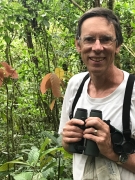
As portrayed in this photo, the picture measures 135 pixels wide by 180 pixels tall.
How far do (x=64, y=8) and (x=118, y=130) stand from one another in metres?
2.84

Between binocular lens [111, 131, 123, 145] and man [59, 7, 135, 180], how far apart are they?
0.02 metres

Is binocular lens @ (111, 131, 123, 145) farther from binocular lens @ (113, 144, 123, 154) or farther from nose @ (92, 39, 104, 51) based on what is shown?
nose @ (92, 39, 104, 51)

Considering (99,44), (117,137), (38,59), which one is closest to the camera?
(117,137)

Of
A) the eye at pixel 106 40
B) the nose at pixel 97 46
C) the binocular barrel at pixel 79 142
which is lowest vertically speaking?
the binocular barrel at pixel 79 142

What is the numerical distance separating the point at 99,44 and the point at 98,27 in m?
0.09

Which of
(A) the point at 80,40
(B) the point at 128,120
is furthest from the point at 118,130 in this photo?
(A) the point at 80,40

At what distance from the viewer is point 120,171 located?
1.20 metres

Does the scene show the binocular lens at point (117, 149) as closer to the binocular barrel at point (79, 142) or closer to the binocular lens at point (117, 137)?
the binocular lens at point (117, 137)

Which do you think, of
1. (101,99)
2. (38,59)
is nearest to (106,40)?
(101,99)

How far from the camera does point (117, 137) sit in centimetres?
114

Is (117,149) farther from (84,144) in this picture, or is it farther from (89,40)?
(89,40)

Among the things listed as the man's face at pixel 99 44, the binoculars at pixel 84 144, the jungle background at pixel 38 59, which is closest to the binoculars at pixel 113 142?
the binoculars at pixel 84 144

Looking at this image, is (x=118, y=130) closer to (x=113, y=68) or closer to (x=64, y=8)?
(x=113, y=68)

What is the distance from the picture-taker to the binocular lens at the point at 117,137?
113cm
